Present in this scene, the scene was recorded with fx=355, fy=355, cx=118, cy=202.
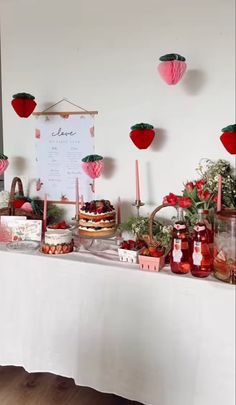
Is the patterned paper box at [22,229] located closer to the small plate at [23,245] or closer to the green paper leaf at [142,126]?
the small plate at [23,245]

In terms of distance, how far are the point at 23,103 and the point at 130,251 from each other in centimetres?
100

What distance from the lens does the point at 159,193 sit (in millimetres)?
1816

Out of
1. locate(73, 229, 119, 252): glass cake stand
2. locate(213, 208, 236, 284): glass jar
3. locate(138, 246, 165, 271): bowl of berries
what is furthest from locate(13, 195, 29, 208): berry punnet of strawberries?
locate(213, 208, 236, 284): glass jar

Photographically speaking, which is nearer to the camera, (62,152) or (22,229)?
(22,229)

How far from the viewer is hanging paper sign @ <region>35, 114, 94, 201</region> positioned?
1951 millimetres

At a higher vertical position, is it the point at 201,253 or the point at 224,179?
the point at 224,179

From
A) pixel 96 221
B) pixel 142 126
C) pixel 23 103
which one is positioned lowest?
pixel 96 221

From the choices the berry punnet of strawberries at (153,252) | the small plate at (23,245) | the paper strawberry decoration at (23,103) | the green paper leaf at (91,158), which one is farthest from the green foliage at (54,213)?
the berry punnet of strawberries at (153,252)

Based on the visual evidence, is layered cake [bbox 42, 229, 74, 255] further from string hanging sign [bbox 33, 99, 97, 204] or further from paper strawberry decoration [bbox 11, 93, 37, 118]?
paper strawberry decoration [bbox 11, 93, 37, 118]

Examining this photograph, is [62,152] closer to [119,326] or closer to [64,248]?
[64,248]

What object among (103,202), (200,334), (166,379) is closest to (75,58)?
(103,202)

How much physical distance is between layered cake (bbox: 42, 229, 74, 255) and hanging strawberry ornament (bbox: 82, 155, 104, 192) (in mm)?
367

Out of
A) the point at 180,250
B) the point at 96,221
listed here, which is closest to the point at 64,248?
the point at 96,221

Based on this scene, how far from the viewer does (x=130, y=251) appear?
149 centimetres
